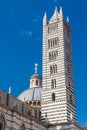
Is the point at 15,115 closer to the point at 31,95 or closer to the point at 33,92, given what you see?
the point at 31,95

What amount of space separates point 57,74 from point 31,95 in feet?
31.7

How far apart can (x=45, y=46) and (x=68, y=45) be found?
10.3ft

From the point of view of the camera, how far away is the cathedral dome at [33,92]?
46956 mm

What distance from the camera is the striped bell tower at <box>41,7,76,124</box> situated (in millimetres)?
37366

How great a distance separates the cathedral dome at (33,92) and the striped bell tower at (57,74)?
25.7 ft

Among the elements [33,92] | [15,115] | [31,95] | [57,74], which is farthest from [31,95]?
[15,115]

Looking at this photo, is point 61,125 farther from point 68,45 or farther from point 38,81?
point 38,81

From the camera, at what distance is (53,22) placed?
43.3 m

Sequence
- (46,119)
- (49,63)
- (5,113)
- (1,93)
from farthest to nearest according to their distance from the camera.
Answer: (49,63) → (46,119) → (1,93) → (5,113)

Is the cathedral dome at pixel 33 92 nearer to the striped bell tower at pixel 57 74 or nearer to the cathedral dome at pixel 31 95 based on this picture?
the cathedral dome at pixel 31 95

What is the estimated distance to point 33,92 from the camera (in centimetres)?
4853

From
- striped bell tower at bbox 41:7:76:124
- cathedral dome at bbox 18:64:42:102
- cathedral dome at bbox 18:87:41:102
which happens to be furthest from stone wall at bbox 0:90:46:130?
cathedral dome at bbox 18:64:42:102

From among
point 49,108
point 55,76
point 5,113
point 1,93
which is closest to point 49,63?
point 55,76

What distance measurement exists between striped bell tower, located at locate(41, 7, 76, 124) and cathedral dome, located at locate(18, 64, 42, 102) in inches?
308
